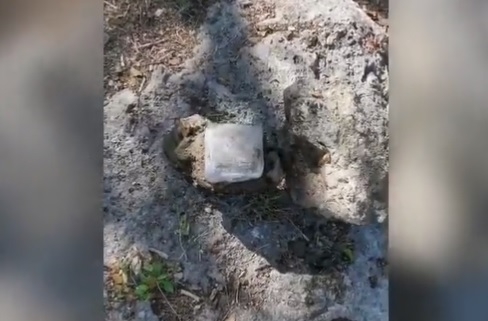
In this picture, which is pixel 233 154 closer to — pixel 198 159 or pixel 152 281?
pixel 198 159

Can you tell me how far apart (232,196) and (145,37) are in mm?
320

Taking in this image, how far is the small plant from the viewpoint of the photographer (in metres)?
1.48

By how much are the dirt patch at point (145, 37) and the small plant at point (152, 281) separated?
0.31m

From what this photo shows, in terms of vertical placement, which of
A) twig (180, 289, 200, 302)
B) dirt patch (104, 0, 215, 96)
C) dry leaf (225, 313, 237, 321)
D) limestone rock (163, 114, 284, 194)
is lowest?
dry leaf (225, 313, 237, 321)

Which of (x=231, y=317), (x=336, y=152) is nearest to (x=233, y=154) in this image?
(x=336, y=152)

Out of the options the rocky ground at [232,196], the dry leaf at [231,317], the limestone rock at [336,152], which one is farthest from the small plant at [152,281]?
the limestone rock at [336,152]

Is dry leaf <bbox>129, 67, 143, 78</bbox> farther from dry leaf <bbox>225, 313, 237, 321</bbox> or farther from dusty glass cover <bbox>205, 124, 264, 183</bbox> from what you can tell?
dry leaf <bbox>225, 313, 237, 321</bbox>

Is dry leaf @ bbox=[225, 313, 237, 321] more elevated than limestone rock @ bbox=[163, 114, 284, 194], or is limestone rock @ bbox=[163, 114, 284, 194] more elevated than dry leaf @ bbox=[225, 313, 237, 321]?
limestone rock @ bbox=[163, 114, 284, 194]

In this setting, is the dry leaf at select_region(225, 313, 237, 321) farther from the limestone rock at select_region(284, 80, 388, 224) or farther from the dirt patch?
the dirt patch

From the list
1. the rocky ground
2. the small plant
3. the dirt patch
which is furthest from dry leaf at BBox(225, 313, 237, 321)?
the dirt patch
